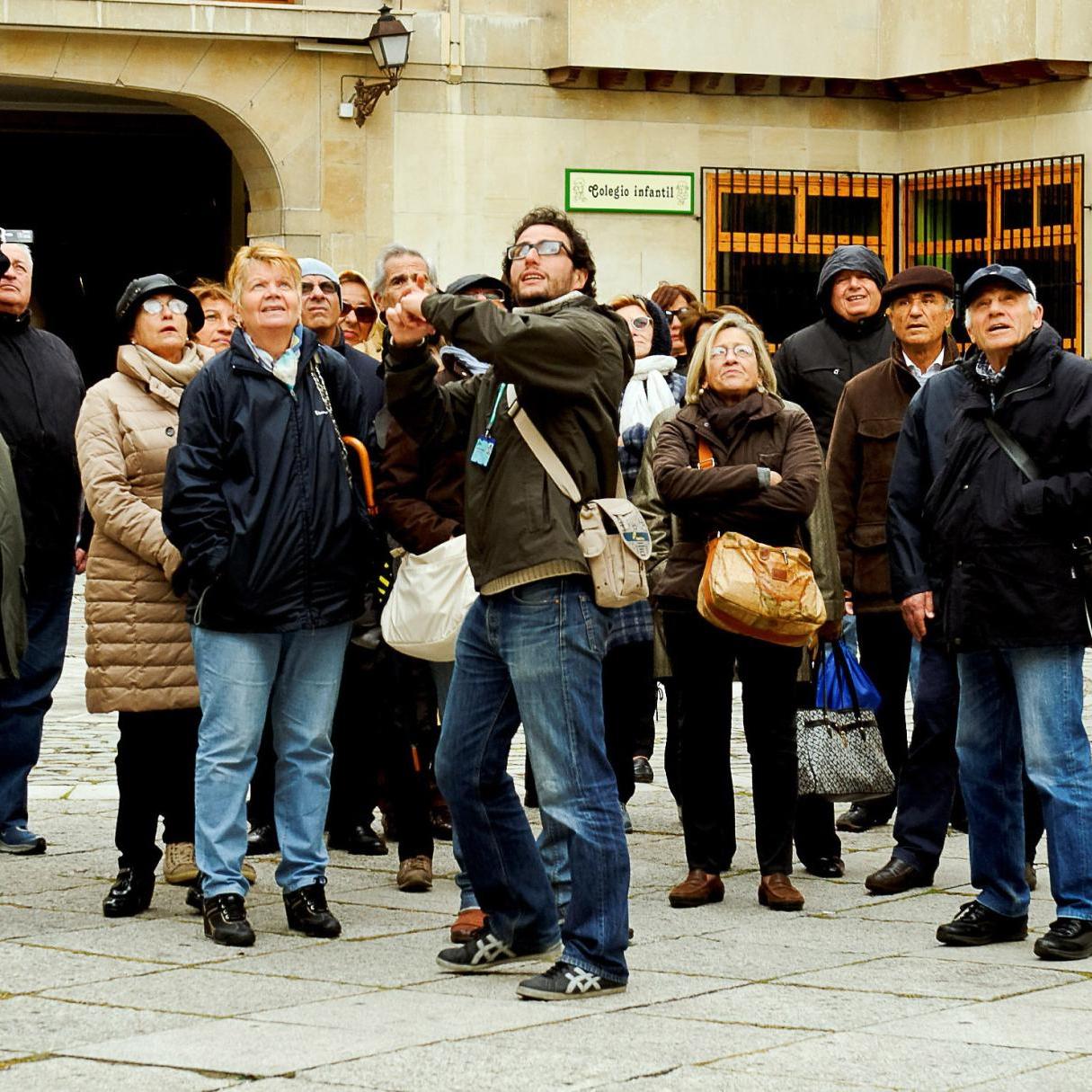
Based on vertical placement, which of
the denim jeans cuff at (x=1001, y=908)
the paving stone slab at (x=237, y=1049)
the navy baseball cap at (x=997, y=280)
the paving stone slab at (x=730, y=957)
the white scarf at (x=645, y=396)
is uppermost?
the navy baseball cap at (x=997, y=280)

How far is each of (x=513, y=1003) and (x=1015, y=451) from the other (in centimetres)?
221

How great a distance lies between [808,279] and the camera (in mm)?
20641

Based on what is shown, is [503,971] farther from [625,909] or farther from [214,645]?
[214,645]

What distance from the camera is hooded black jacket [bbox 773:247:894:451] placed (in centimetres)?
941

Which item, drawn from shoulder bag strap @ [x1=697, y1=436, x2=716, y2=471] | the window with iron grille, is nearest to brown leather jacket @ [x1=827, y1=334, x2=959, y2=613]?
shoulder bag strap @ [x1=697, y1=436, x2=716, y2=471]

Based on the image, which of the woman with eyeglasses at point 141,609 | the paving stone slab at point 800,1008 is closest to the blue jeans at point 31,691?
the woman with eyeglasses at point 141,609

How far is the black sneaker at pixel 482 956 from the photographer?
20.6 feet

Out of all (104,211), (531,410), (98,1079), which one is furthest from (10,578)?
(104,211)

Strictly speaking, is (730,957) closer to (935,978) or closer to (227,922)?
(935,978)

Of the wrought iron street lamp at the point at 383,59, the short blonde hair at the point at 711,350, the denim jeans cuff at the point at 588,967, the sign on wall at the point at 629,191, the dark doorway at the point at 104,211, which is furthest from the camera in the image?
the dark doorway at the point at 104,211

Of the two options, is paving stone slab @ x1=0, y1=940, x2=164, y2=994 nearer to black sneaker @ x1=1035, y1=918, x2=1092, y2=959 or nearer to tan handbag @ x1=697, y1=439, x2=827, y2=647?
tan handbag @ x1=697, y1=439, x2=827, y2=647

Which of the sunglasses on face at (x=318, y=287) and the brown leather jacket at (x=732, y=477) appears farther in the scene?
the sunglasses on face at (x=318, y=287)

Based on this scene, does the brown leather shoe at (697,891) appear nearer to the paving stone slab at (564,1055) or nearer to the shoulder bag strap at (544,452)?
the paving stone slab at (564,1055)

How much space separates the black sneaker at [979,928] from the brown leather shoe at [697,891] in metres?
0.89
